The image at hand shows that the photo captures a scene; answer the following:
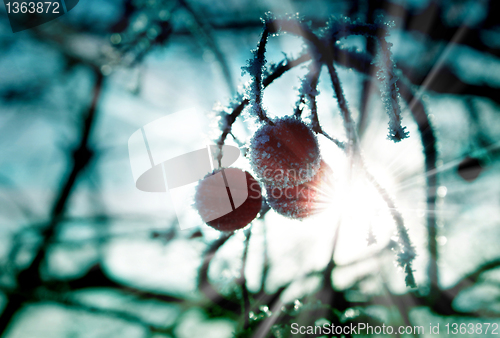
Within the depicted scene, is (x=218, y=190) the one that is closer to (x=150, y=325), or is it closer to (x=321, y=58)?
(x=321, y=58)

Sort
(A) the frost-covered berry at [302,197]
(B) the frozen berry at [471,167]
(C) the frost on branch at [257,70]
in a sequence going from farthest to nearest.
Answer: (B) the frozen berry at [471,167]
(A) the frost-covered berry at [302,197]
(C) the frost on branch at [257,70]

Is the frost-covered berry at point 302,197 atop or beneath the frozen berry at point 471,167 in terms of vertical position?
beneath

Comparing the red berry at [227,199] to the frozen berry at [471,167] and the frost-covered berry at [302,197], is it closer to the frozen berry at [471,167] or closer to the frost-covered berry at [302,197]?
the frost-covered berry at [302,197]

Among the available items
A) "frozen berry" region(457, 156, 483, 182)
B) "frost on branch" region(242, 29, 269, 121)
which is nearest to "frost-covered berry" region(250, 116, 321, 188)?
"frost on branch" region(242, 29, 269, 121)

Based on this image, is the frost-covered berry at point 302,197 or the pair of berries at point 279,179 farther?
the frost-covered berry at point 302,197

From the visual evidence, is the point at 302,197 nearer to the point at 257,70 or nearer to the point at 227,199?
the point at 227,199

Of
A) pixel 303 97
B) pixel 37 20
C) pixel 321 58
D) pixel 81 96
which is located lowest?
pixel 303 97

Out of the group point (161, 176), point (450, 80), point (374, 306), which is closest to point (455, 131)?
point (450, 80)

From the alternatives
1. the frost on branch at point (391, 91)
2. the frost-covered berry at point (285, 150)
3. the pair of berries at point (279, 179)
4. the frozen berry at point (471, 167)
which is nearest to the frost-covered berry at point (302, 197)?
the pair of berries at point (279, 179)
